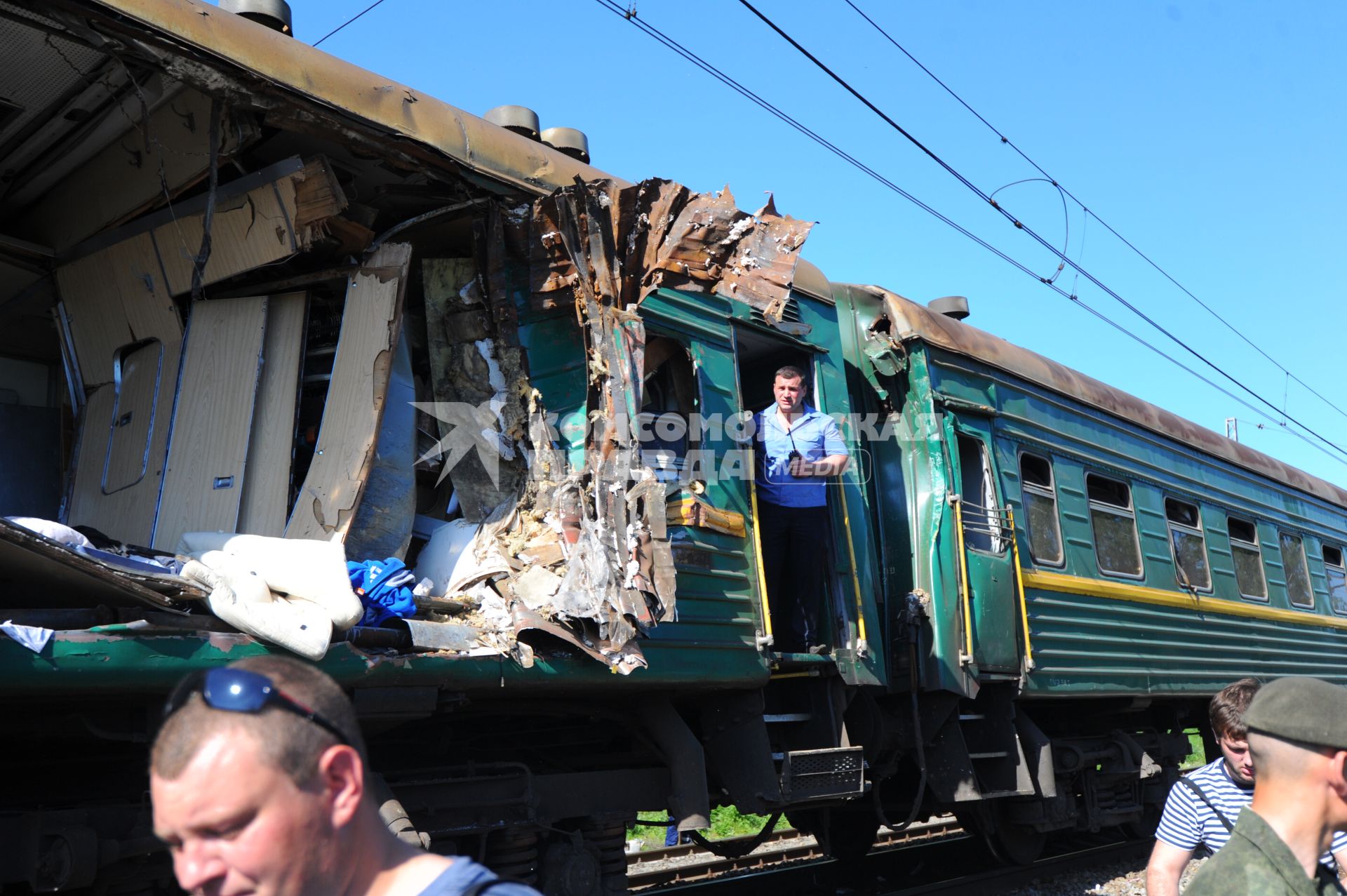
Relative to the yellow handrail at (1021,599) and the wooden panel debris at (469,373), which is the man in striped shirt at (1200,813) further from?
the yellow handrail at (1021,599)

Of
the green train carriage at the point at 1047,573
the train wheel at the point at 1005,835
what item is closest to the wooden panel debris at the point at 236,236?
the green train carriage at the point at 1047,573

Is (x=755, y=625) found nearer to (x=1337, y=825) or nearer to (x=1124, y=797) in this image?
(x=1337, y=825)

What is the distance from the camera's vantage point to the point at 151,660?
3.44 metres

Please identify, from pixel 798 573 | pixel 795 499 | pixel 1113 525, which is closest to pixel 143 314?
pixel 795 499

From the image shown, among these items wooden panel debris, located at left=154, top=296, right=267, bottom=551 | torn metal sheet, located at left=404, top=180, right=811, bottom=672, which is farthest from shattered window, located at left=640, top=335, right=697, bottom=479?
wooden panel debris, located at left=154, top=296, right=267, bottom=551

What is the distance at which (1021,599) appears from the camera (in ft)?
25.4

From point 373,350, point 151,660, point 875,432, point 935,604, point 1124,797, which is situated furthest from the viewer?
point 1124,797

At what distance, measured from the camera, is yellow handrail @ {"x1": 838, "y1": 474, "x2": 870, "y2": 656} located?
6.52 metres

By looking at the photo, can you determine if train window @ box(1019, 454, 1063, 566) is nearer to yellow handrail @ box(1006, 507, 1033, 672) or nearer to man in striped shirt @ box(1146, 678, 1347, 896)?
yellow handrail @ box(1006, 507, 1033, 672)

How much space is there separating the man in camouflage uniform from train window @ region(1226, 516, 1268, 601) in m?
9.54

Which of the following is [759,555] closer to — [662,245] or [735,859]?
[662,245]

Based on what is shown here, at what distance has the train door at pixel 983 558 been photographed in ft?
24.0

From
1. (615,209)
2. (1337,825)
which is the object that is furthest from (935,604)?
(1337,825)

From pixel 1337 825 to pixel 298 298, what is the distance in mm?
4259
